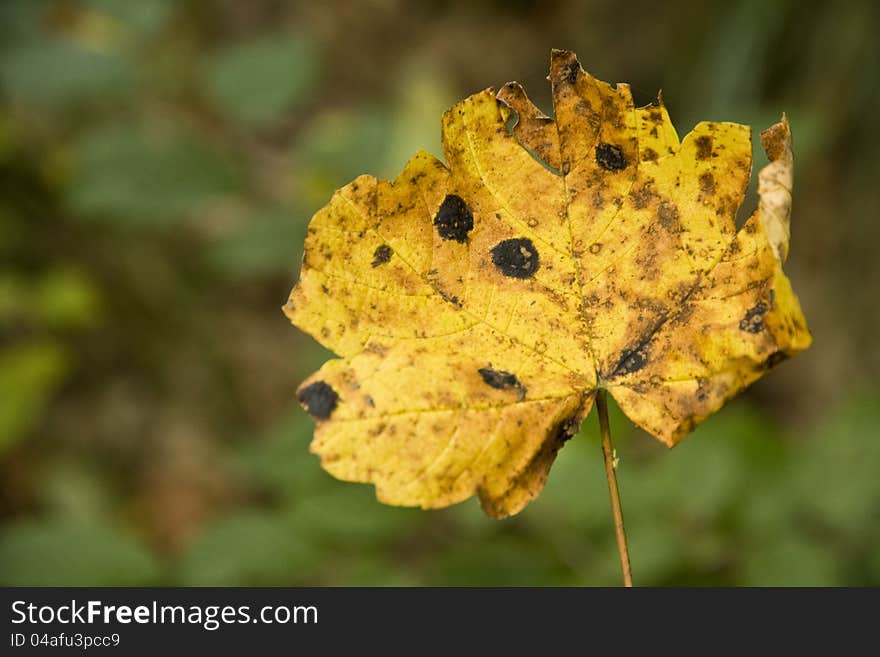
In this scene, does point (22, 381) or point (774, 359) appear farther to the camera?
point (22, 381)

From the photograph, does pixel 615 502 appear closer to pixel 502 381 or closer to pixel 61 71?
pixel 502 381

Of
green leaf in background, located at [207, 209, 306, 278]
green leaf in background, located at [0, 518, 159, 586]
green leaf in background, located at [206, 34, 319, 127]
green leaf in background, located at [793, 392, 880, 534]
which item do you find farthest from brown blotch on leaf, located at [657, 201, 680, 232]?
green leaf in background, located at [206, 34, 319, 127]

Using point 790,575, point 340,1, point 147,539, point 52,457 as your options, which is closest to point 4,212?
point 52,457

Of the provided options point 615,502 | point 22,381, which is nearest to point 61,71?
point 22,381

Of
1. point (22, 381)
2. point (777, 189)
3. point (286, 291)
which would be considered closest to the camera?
point (777, 189)

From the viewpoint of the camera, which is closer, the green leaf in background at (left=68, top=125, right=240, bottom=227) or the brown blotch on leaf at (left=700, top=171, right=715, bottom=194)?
the brown blotch on leaf at (left=700, top=171, right=715, bottom=194)

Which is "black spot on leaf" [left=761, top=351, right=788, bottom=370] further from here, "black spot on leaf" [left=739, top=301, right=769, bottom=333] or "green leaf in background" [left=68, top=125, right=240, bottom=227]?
"green leaf in background" [left=68, top=125, right=240, bottom=227]
